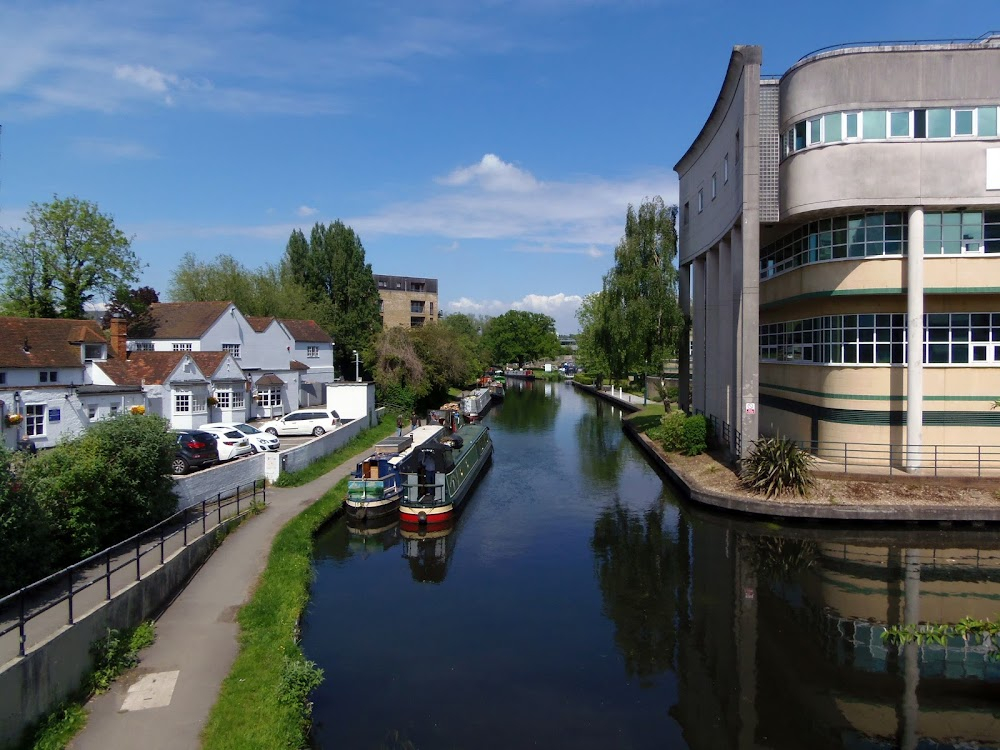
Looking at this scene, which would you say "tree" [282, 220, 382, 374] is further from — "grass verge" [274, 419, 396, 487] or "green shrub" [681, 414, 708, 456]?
"green shrub" [681, 414, 708, 456]

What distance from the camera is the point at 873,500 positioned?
68.8 feet

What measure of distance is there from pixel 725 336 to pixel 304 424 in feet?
65.8

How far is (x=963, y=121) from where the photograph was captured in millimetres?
22500

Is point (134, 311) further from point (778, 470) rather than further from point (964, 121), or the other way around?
point (964, 121)

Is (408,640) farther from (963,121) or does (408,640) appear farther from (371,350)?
(371,350)

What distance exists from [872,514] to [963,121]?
12.7 meters

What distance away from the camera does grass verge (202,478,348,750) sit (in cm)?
869

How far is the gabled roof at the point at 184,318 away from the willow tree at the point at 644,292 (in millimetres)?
22381

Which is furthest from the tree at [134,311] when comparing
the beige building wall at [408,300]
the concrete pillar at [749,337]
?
the beige building wall at [408,300]

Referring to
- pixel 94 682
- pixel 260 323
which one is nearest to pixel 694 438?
pixel 94 682

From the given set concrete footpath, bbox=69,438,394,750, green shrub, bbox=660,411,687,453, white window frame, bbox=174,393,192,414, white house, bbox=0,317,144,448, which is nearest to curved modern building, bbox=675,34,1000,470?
green shrub, bbox=660,411,687,453

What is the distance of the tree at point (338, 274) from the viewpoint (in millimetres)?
66125

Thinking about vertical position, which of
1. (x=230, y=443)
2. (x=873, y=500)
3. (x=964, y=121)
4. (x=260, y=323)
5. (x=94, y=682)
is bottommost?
(x=94, y=682)

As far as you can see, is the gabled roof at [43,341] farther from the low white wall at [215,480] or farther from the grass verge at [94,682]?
the grass verge at [94,682]
